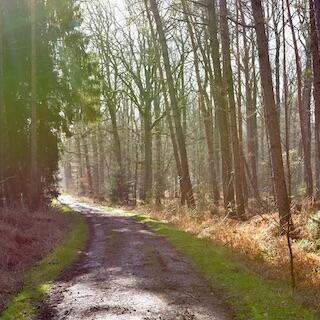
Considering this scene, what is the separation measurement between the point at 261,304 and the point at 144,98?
2723cm

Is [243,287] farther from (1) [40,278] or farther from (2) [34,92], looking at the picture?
(2) [34,92]

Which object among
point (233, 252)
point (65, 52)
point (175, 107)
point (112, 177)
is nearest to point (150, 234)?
point (233, 252)

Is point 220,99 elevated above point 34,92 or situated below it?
below

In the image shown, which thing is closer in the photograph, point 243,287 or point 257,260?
point 243,287

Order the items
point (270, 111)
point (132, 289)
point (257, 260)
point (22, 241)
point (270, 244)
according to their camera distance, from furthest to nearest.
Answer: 1. point (22, 241)
2. point (270, 111)
3. point (270, 244)
4. point (257, 260)
5. point (132, 289)

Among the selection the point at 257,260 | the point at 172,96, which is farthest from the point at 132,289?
the point at 172,96

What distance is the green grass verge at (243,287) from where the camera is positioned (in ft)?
22.0

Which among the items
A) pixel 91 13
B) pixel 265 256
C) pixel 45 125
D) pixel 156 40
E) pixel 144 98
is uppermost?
pixel 91 13

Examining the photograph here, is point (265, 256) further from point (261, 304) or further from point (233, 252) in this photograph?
point (261, 304)

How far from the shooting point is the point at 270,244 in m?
12.0

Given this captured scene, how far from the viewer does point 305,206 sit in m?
14.7

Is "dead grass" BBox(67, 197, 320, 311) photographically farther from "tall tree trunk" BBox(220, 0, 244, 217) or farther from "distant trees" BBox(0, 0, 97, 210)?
"distant trees" BBox(0, 0, 97, 210)

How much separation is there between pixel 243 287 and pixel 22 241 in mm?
7974

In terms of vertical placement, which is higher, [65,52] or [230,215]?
[65,52]
